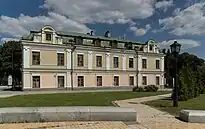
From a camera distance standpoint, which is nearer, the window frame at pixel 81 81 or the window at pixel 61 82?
the window at pixel 61 82

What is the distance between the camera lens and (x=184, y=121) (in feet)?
30.4

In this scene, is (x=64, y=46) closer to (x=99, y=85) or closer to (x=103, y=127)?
(x=99, y=85)

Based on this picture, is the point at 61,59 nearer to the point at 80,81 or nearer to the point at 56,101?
the point at 80,81

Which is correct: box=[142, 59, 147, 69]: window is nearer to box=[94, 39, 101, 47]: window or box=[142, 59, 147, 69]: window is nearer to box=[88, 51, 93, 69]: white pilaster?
box=[94, 39, 101, 47]: window

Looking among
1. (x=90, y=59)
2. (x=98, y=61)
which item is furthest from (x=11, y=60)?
(x=98, y=61)

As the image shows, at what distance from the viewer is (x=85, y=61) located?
3956 centimetres

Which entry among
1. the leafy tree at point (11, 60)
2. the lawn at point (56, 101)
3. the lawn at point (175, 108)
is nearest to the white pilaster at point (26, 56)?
the leafy tree at point (11, 60)

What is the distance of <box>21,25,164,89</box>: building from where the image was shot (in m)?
35.0

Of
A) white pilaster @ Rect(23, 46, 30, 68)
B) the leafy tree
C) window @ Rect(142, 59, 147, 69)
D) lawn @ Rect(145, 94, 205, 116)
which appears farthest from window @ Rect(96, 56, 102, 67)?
lawn @ Rect(145, 94, 205, 116)

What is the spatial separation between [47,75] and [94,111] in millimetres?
28151

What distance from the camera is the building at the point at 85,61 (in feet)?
115

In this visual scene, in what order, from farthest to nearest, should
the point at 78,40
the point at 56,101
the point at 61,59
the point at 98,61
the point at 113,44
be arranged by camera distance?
the point at 113,44 < the point at 98,61 < the point at 78,40 < the point at 61,59 < the point at 56,101

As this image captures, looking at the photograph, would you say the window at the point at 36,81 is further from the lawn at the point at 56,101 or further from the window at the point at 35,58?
the lawn at the point at 56,101

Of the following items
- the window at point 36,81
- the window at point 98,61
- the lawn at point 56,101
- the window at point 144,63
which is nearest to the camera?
the lawn at point 56,101
